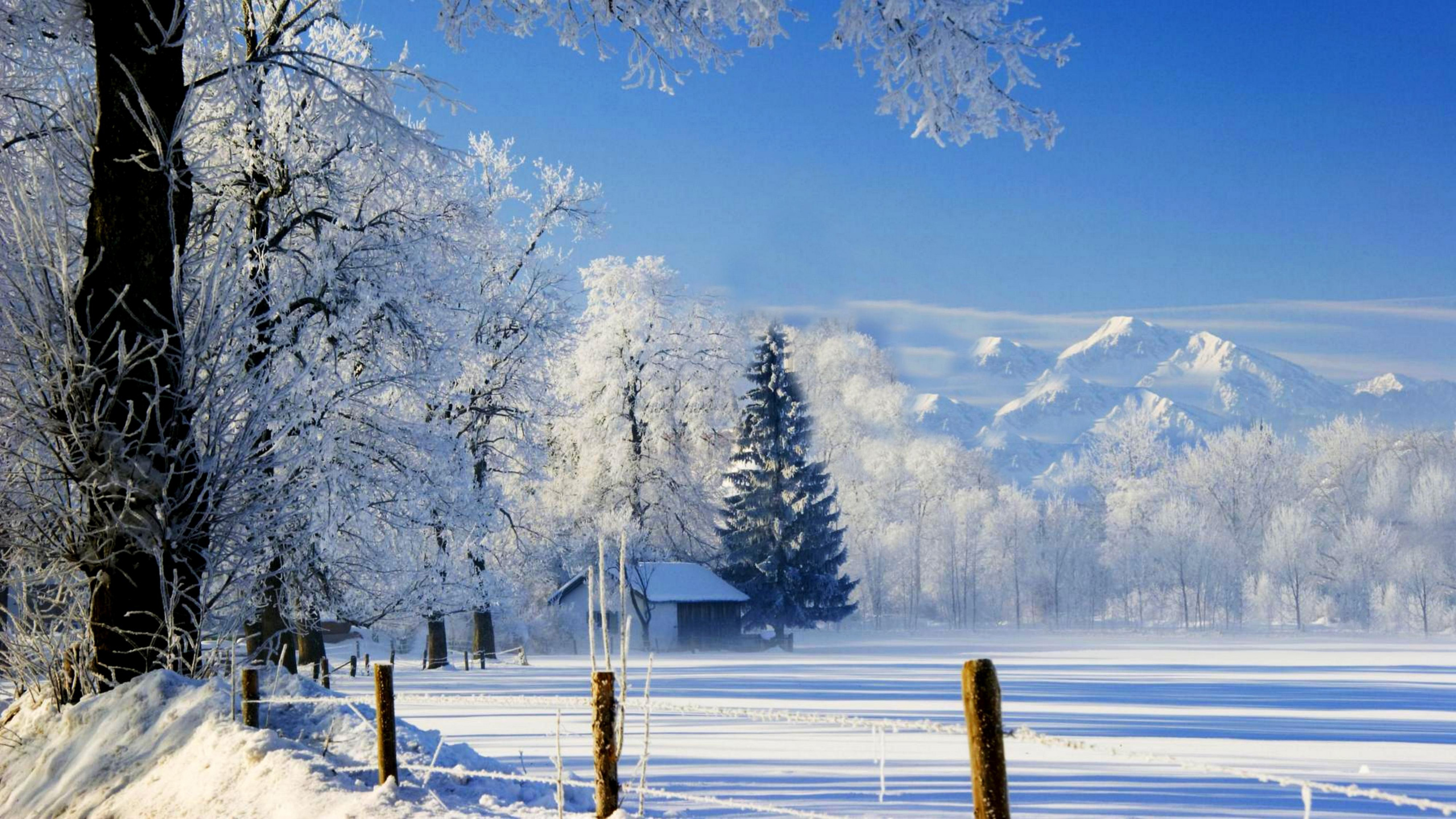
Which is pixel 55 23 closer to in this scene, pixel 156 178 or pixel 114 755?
pixel 156 178

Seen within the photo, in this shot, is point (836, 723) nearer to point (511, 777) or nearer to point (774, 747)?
point (511, 777)

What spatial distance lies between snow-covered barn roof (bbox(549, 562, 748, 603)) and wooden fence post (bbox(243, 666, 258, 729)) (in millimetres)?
36698

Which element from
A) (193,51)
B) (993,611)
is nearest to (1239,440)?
(993,611)

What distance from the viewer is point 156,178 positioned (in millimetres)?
8469

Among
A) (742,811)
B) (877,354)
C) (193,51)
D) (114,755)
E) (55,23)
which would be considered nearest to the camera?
(114,755)

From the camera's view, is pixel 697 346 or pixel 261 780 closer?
pixel 261 780

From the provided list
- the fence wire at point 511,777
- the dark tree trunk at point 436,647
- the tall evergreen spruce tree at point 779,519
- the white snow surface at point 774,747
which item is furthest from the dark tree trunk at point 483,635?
the fence wire at point 511,777

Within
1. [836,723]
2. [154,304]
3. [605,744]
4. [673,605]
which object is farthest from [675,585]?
[605,744]

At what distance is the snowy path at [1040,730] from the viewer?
946cm

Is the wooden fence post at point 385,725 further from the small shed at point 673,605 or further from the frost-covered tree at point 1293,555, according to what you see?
the frost-covered tree at point 1293,555

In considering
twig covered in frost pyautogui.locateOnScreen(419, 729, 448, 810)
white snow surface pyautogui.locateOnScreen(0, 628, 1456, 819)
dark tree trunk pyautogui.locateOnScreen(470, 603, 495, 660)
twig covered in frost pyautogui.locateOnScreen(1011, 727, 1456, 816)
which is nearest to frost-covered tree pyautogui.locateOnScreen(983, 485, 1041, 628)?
dark tree trunk pyautogui.locateOnScreen(470, 603, 495, 660)

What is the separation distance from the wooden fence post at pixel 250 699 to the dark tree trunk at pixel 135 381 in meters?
0.87

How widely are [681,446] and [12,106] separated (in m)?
34.9

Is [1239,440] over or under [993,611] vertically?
over
